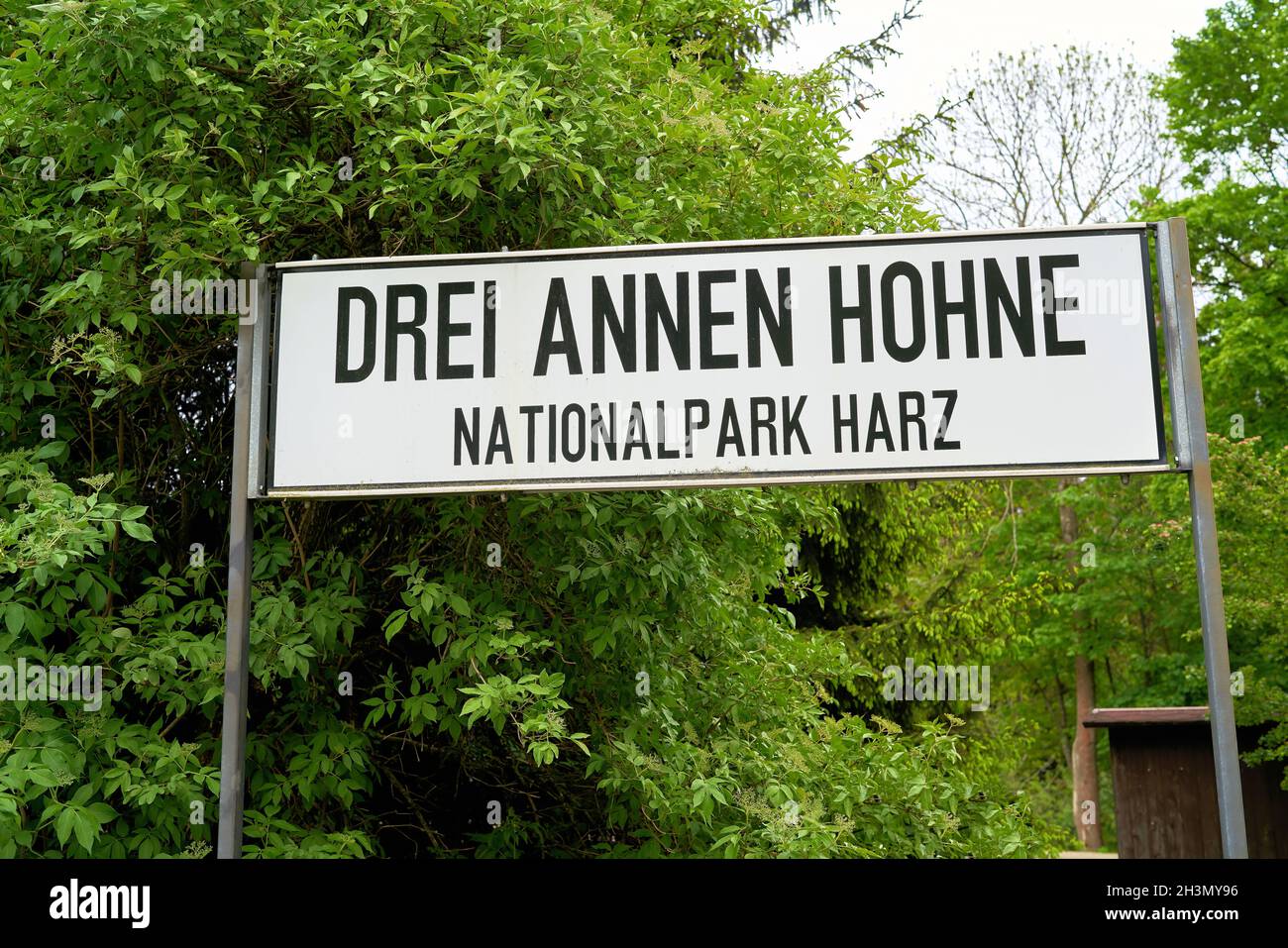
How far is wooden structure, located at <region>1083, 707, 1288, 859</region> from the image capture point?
48.5ft

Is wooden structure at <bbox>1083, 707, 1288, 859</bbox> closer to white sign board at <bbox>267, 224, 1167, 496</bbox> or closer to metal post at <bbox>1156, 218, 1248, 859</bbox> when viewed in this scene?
metal post at <bbox>1156, 218, 1248, 859</bbox>

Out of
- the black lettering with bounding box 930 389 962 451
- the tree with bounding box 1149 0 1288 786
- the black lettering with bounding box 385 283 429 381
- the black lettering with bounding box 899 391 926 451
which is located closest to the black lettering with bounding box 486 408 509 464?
the black lettering with bounding box 385 283 429 381

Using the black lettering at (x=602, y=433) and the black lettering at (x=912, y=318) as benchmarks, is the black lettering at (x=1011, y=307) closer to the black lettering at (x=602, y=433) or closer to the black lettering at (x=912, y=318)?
the black lettering at (x=912, y=318)

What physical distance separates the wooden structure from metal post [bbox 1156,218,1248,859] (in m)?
12.7

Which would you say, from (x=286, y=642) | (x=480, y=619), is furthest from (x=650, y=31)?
(x=286, y=642)

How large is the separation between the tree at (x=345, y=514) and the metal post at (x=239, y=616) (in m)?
0.51

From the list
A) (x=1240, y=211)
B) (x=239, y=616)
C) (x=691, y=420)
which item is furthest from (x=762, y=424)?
(x=1240, y=211)

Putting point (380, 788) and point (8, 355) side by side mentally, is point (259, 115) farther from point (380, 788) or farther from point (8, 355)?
point (380, 788)

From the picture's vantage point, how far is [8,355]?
4219mm

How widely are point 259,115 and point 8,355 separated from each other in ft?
4.13

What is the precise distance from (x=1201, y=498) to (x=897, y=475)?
31.3 inches

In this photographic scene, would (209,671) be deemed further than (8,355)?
No

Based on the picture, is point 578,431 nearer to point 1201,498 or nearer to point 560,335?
point 560,335

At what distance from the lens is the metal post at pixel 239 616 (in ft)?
10.4
